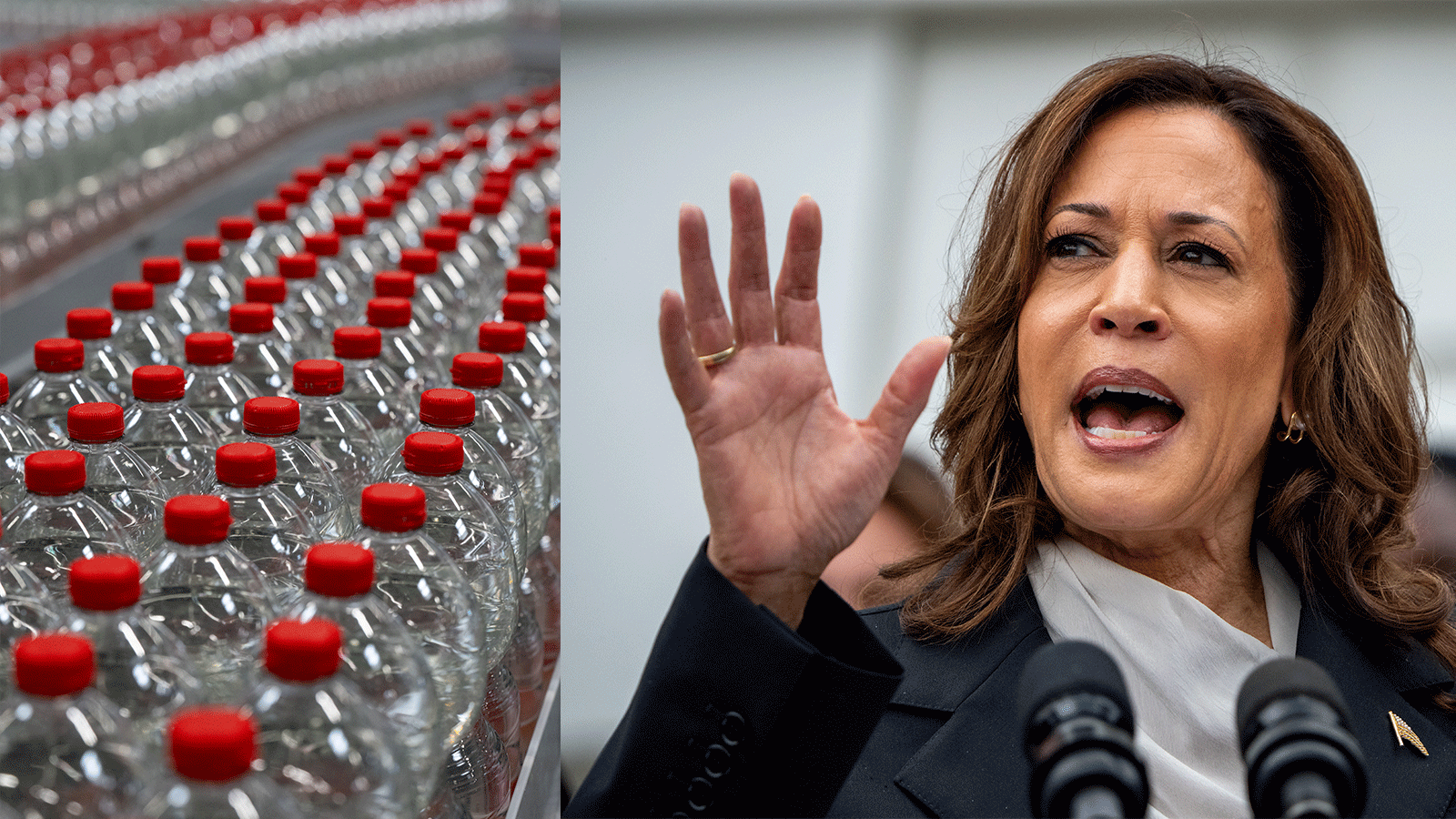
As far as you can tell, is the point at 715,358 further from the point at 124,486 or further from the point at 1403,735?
the point at 1403,735

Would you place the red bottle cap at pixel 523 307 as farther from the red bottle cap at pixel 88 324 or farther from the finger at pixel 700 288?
the finger at pixel 700 288

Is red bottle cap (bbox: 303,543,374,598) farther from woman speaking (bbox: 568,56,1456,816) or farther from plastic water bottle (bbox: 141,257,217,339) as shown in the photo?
plastic water bottle (bbox: 141,257,217,339)

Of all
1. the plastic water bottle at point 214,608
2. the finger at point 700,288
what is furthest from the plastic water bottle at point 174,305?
the finger at point 700,288

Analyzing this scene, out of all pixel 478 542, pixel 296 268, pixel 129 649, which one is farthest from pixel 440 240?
pixel 129 649

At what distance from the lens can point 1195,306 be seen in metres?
1.41

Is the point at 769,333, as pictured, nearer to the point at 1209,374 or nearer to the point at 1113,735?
the point at 1209,374

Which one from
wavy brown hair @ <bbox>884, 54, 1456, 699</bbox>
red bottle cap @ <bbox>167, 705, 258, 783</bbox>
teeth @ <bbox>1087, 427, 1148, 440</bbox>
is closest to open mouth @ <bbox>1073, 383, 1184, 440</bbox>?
teeth @ <bbox>1087, 427, 1148, 440</bbox>

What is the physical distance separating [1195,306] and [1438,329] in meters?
2.37

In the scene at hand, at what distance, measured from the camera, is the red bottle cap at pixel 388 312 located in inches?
69.1

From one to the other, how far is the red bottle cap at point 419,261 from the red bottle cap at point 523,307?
0.83 ft

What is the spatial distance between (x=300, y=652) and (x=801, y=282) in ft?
2.00

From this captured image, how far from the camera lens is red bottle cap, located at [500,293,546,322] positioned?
73.2 inches

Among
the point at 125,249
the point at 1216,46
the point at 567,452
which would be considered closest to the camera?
the point at 567,452

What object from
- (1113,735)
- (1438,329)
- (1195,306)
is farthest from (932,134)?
(1438,329)
